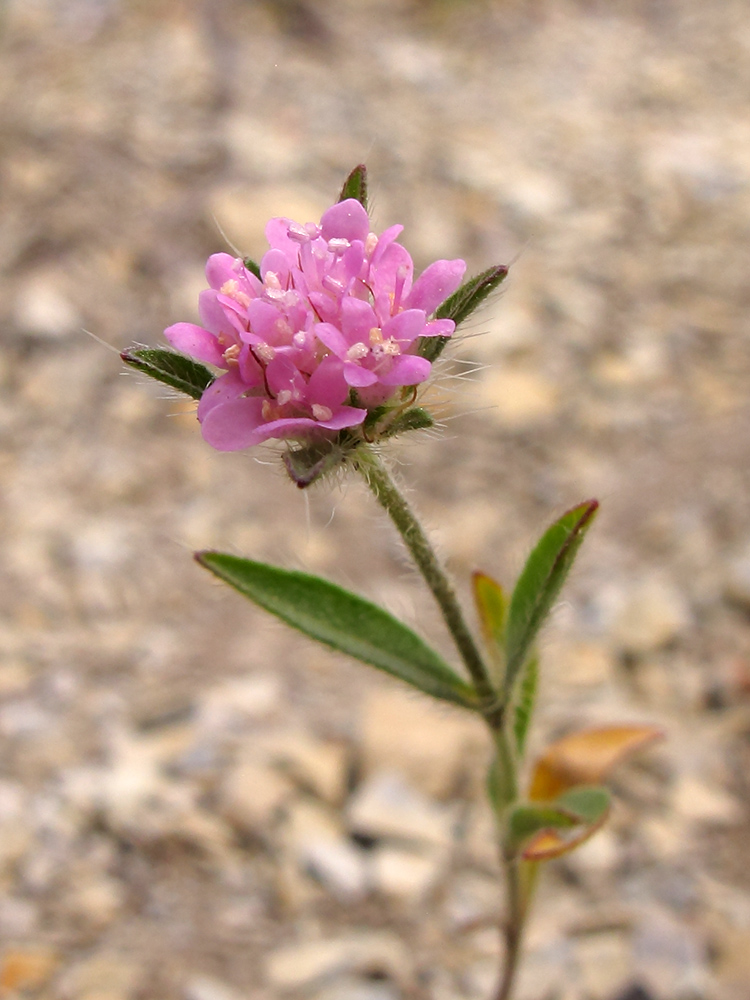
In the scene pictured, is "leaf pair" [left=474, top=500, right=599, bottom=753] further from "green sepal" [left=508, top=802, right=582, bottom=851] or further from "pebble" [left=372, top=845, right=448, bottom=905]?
"pebble" [left=372, top=845, right=448, bottom=905]

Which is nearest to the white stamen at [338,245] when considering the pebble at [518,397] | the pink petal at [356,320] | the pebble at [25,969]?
the pink petal at [356,320]

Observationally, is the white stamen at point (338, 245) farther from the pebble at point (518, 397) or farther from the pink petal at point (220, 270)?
the pebble at point (518, 397)

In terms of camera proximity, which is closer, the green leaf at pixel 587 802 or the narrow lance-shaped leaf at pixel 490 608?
the green leaf at pixel 587 802

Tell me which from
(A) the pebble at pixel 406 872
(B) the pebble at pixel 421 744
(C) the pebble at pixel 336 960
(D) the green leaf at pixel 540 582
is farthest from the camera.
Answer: (B) the pebble at pixel 421 744

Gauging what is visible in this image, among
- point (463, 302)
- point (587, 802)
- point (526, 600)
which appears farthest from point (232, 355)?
point (587, 802)

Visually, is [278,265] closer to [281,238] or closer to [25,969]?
[281,238]

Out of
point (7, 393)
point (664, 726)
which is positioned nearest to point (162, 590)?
point (7, 393)
